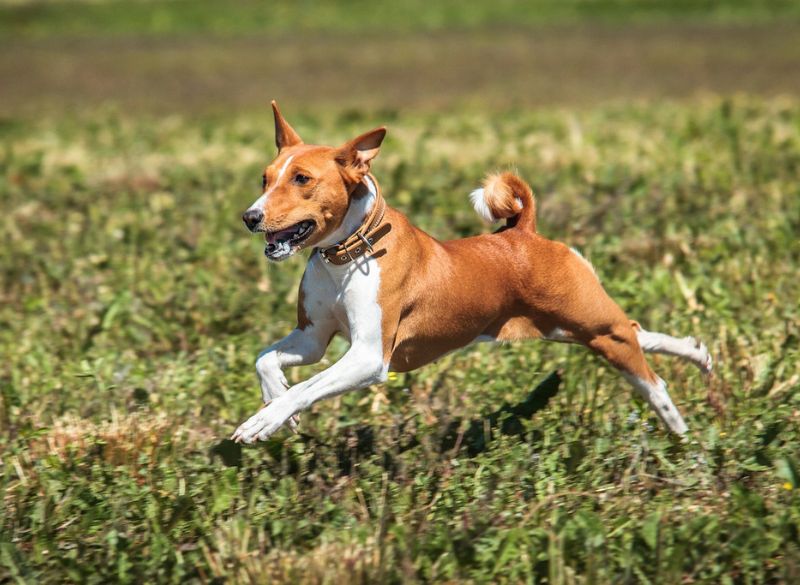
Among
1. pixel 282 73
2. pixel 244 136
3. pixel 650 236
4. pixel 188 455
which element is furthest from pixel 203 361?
pixel 282 73

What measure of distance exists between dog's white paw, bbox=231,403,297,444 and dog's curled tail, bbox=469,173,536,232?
5.04 ft

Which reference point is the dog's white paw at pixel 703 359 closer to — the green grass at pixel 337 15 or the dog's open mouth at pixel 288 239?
the dog's open mouth at pixel 288 239

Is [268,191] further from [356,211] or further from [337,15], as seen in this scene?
[337,15]

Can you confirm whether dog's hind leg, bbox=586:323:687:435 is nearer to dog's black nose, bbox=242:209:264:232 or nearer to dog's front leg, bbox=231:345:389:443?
dog's front leg, bbox=231:345:389:443

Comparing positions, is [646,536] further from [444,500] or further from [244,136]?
[244,136]

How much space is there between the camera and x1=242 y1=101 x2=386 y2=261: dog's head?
4969 mm

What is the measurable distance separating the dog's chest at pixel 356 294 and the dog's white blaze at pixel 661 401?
1.43 meters

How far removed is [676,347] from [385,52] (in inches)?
870

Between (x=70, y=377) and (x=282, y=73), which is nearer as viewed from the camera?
(x=70, y=377)

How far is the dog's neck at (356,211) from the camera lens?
17.1 ft

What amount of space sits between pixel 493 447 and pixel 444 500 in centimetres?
48

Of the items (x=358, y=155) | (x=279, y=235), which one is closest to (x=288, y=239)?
(x=279, y=235)

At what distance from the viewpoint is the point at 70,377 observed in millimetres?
6578

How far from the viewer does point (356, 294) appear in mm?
5199
